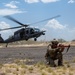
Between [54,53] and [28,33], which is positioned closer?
[54,53]

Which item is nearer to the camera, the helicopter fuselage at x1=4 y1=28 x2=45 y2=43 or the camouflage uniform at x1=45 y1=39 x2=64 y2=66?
the camouflage uniform at x1=45 y1=39 x2=64 y2=66

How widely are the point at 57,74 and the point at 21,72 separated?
237 cm

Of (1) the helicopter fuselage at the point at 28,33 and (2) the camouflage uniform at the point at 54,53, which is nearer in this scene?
(2) the camouflage uniform at the point at 54,53

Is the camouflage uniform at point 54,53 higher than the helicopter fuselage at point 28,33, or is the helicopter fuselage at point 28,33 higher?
the helicopter fuselage at point 28,33

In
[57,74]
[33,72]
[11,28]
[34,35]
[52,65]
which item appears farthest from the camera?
[11,28]

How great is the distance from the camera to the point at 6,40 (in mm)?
79312

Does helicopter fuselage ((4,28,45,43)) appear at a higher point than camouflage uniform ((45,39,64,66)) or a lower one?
higher

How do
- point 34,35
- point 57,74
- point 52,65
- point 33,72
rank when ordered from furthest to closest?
point 34,35
point 52,65
point 33,72
point 57,74

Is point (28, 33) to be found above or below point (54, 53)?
above

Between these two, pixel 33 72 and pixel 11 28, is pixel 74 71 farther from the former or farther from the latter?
pixel 11 28

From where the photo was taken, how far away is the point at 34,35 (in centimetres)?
7019

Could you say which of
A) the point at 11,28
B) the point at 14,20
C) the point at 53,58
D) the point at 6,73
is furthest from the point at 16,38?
the point at 6,73

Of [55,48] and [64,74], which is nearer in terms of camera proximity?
[64,74]

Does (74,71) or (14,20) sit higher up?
(14,20)
